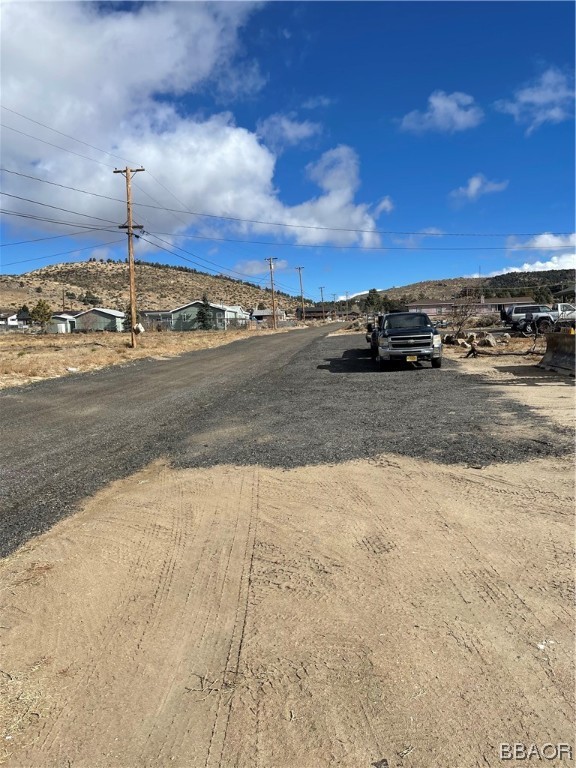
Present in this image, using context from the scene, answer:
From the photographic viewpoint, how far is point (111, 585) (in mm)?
3676

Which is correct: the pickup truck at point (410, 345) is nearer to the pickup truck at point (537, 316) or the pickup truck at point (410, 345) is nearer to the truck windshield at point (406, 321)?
the truck windshield at point (406, 321)

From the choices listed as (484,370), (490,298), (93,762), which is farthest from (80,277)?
(93,762)

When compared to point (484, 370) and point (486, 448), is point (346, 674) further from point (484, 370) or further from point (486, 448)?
point (484, 370)

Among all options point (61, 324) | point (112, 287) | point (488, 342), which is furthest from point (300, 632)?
point (112, 287)

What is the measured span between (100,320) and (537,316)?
247 ft

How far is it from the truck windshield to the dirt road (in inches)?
489

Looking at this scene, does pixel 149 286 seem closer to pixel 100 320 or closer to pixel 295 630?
pixel 100 320

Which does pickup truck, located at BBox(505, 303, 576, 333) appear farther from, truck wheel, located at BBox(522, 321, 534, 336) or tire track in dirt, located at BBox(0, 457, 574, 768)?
tire track in dirt, located at BBox(0, 457, 574, 768)

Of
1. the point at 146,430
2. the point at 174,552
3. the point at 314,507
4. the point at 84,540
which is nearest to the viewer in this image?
the point at 174,552

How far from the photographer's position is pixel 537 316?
104ft

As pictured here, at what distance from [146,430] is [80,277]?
473 ft

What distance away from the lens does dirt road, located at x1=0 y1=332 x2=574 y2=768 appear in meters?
2.33

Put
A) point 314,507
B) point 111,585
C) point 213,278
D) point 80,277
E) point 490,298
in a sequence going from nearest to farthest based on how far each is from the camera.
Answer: point 111,585 → point 314,507 → point 490,298 → point 80,277 → point 213,278

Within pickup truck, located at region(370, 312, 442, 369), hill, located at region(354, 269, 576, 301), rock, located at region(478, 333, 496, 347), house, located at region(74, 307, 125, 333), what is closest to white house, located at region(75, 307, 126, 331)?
house, located at region(74, 307, 125, 333)
